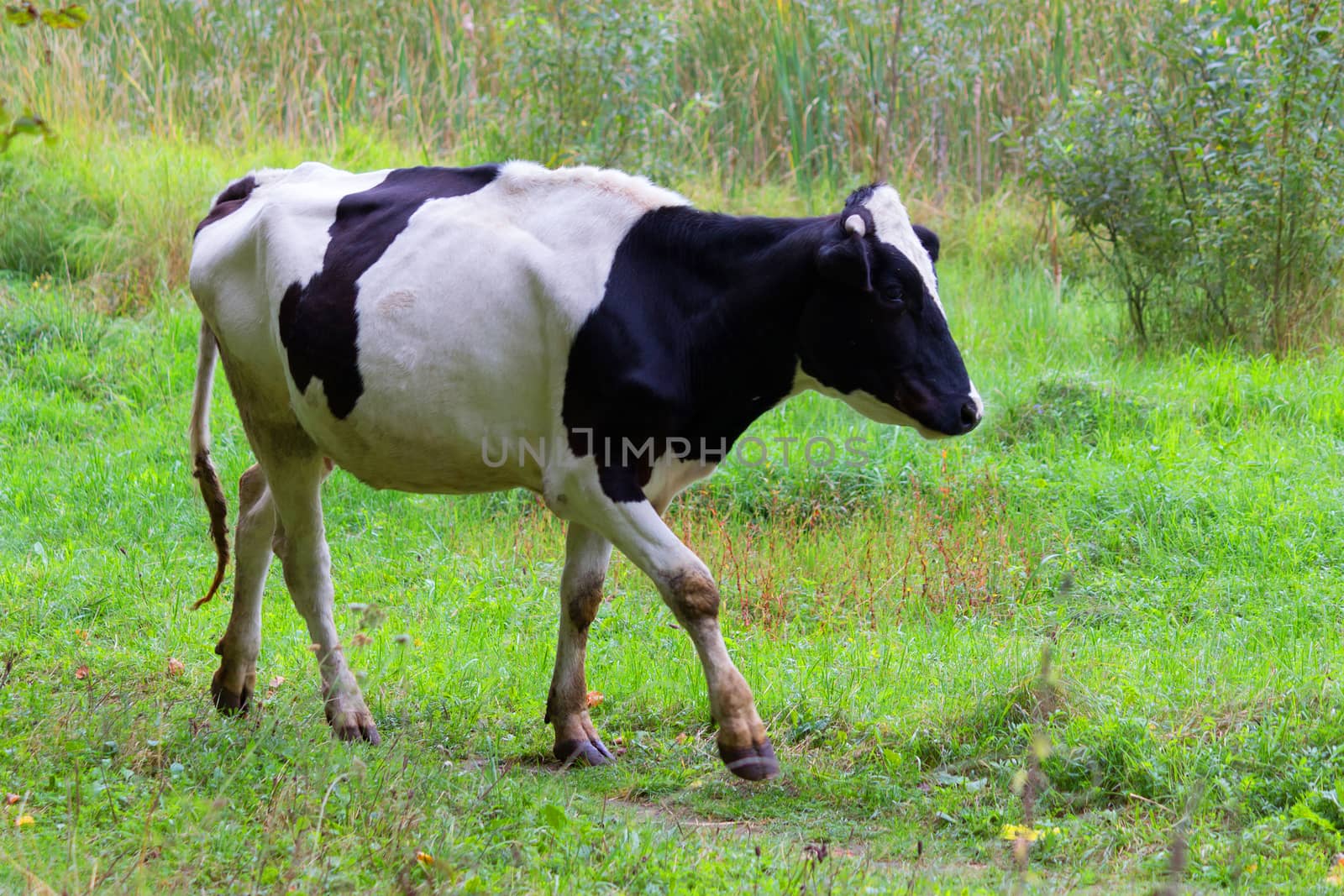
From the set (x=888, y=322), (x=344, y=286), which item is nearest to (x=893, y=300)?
(x=888, y=322)

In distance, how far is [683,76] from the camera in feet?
44.3

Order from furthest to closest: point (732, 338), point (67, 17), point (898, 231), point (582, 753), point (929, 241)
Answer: point (582, 753) → point (929, 241) → point (732, 338) → point (898, 231) → point (67, 17)

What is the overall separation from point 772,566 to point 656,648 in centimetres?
95

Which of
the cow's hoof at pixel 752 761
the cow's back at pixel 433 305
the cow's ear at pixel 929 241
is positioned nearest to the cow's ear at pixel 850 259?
the cow's ear at pixel 929 241

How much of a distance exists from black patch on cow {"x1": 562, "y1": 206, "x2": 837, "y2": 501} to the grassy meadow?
3.37 feet

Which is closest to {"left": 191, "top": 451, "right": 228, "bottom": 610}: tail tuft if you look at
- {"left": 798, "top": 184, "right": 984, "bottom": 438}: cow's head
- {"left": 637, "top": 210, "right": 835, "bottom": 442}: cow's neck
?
{"left": 637, "top": 210, "right": 835, "bottom": 442}: cow's neck

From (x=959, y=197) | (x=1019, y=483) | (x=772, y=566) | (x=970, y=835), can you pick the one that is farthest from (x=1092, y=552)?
(x=959, y=197)

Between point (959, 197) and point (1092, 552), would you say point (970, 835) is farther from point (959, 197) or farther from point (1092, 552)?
point (959, 197)

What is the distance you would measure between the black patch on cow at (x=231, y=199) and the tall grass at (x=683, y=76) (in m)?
5.98

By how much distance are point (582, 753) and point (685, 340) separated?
4.72 feet

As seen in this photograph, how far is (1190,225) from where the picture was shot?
362 inches

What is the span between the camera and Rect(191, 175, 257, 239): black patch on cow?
5559mm

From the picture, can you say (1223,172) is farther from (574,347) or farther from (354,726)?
(354,726)

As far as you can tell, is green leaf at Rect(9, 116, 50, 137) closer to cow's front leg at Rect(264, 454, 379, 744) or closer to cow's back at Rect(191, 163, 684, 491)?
cow's back at Rect(191, 163, 684, 491)
